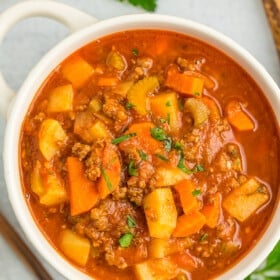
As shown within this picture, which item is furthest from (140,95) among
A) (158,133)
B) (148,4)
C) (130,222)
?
(148,4)

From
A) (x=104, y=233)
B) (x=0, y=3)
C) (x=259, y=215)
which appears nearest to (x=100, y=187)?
(x=104, y=233)

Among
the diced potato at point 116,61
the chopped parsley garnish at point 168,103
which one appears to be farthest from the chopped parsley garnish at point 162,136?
the diced potato at point 116,61

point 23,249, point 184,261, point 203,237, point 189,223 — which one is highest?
point 189,223

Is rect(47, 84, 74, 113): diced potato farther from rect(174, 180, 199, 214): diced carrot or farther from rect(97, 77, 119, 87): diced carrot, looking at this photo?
rect(174, 180, 199, 214): diced carrot

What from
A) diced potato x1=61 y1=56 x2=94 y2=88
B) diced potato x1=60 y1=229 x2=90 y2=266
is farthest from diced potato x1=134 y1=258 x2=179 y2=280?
diced potato x1=61 y1=56 x2=94 y2=88

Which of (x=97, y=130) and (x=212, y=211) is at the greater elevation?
(x=97, y=130)

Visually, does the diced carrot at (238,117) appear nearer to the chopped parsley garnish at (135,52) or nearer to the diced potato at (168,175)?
the diced potato at (168,175)

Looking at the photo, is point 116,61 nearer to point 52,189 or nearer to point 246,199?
point 52,189

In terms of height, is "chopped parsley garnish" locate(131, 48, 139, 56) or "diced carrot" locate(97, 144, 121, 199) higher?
"chopped parsley garnish" locate(131, 48, 139, 56)
